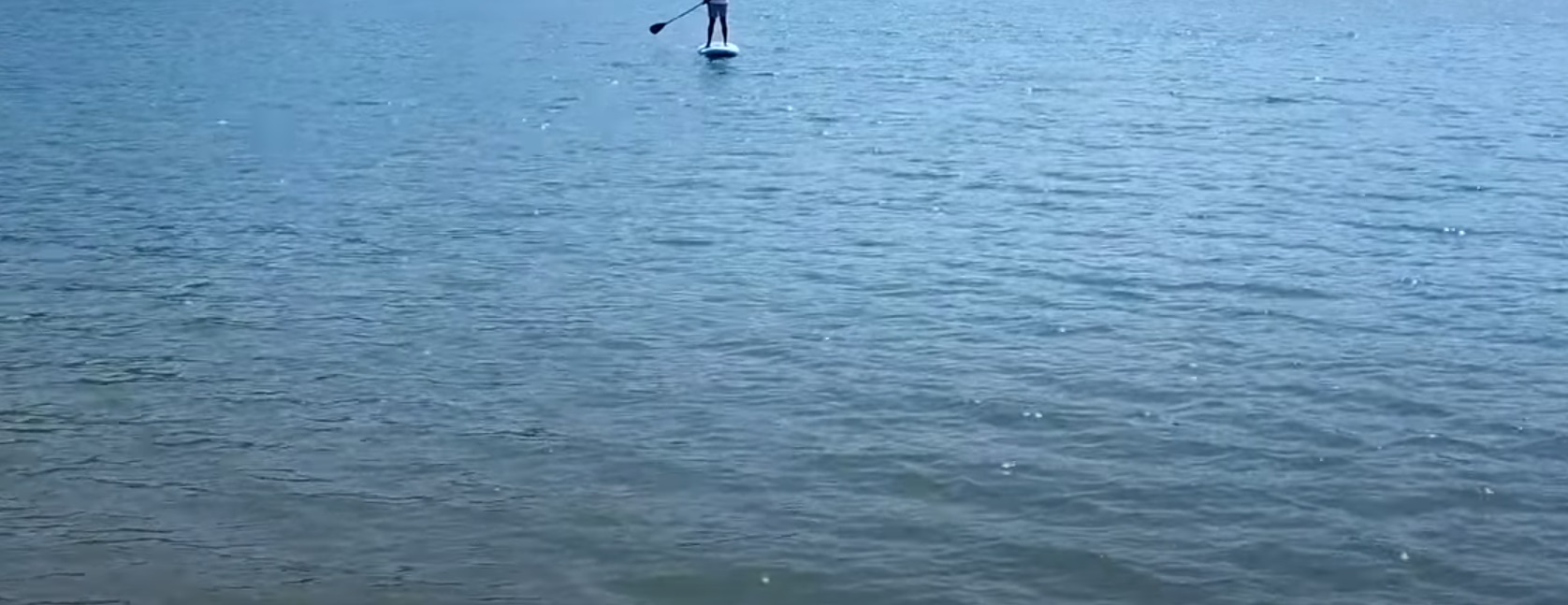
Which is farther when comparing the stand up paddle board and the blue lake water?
the stand up paddle board

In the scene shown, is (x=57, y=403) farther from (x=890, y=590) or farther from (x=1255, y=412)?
(x=1255, y=412)

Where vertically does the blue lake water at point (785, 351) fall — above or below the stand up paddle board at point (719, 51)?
above

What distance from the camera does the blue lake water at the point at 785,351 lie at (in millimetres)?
18484

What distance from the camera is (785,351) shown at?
24.9m

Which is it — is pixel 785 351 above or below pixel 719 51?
above

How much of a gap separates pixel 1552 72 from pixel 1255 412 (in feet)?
116

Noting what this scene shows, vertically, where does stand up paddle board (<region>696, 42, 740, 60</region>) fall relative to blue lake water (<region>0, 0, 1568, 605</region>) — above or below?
below

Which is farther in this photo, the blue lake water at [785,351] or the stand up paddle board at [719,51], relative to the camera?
the stand up paddle board at [719,51]

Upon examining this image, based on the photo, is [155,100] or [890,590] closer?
[890,590]

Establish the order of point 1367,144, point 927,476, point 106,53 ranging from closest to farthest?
1. point 927,476
2. point 1367,144
3. point 106,53

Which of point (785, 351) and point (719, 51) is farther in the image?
point (719, 51)

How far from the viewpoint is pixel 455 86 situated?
172 ft

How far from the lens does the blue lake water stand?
18.5 m

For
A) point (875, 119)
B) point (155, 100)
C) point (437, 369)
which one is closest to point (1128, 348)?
point (437, 369)
